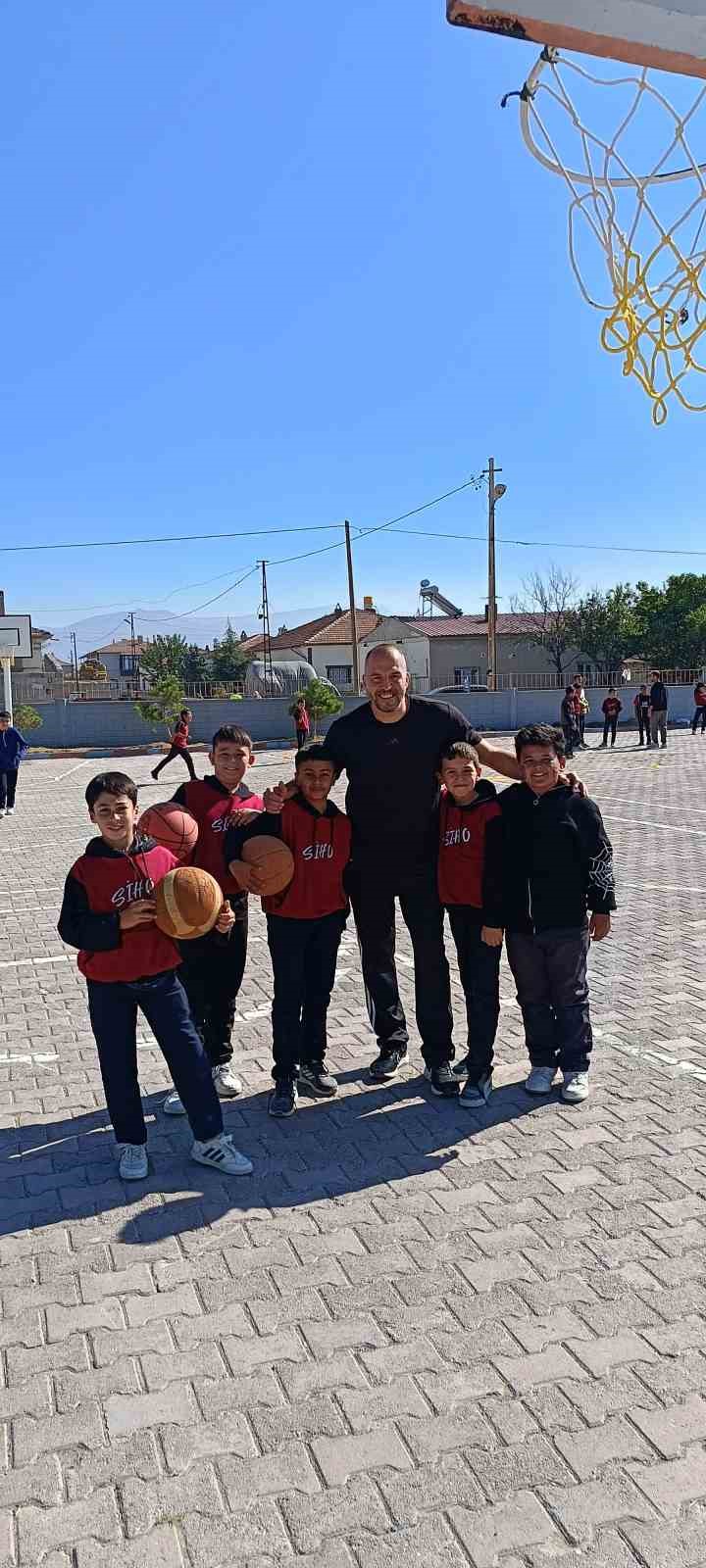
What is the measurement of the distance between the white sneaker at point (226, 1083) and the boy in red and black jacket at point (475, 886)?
109 cm

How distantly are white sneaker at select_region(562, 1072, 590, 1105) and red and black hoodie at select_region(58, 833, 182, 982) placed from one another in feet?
6.27

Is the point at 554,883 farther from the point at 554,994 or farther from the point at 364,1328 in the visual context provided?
the point at 364,1328

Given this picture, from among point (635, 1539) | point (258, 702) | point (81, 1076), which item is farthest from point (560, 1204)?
point (258, 702)

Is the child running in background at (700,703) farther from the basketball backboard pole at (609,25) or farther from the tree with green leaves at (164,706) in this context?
the basketball backboard pole at (609,25)

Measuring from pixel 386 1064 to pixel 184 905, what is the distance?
1.62 metres

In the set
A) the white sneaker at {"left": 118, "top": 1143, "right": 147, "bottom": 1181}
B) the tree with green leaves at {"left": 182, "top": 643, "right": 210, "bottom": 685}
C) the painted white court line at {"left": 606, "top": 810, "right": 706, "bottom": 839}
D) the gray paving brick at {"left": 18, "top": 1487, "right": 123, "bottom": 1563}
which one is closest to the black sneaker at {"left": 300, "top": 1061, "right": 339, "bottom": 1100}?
the white sneaker at {"left": 118, "top": 1143, "right": 147, "bottom": 1181}

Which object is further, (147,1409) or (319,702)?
(319,702)

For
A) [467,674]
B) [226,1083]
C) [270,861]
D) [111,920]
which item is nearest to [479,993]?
[270,861]

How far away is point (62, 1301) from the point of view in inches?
136

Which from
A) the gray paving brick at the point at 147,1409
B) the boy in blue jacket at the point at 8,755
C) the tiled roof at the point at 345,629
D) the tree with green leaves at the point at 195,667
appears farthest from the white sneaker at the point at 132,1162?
the tree with green leaves at the point at 195,667

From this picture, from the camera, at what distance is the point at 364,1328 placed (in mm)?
3271

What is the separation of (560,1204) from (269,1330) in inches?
48.6

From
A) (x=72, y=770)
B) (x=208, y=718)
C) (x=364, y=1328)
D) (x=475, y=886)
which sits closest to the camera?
(x=364, y=1328)

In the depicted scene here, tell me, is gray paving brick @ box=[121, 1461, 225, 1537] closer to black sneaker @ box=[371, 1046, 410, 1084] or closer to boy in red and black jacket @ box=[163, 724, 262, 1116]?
boy in red and black jacket @ box=[163, 724, 262, 1116]
